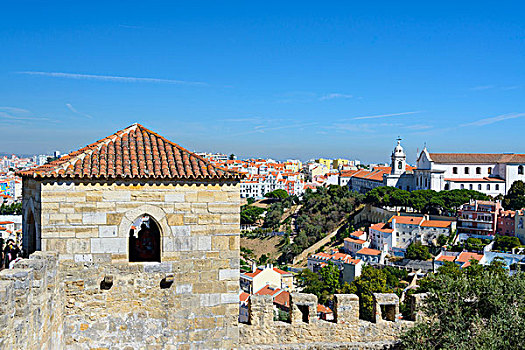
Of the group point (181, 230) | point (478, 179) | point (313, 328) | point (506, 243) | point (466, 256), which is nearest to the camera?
point (181, 230)

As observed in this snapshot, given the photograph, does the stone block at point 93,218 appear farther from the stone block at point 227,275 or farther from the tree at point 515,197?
the tree at point 515,197

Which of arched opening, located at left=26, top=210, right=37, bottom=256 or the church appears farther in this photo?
the church

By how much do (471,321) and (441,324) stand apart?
0.43 metres

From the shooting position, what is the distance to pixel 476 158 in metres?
88.1

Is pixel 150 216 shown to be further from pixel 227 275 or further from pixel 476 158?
pixel 476 158

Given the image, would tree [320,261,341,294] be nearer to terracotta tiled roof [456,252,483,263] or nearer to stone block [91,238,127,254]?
terracotta tiled roof [456,252,483,263]

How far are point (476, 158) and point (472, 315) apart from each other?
8807cm

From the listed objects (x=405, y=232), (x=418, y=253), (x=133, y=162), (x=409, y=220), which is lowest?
(x=418, y=253)

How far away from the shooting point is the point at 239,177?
22.4ft

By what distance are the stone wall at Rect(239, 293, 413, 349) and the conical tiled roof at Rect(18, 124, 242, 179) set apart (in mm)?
2057

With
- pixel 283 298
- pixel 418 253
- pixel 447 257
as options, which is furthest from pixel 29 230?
pixel 418 253

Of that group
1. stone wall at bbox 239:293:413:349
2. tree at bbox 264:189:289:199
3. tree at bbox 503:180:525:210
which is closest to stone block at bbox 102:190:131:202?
stone wall at bbox 239:293:413:349

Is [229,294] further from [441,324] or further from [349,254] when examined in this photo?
[349,254]

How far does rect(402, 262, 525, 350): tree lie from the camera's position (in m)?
6.89
